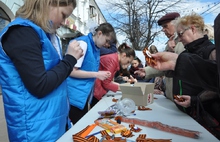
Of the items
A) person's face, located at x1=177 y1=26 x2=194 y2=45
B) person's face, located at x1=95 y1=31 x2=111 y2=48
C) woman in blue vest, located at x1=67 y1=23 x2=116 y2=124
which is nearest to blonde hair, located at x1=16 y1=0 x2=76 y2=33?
woman in blue vest, located at x1=67 y1=23 x2=116 y2=124

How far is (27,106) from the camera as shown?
0.93 metres

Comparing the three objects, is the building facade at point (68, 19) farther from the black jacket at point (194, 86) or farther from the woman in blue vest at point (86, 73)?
the black jacket at point (194, 86)

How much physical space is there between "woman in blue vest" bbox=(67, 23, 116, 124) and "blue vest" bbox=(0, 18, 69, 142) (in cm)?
72

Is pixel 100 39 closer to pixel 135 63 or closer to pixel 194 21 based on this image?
pixel 194 21

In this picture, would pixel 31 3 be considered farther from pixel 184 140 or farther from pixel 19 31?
pixel 184 140

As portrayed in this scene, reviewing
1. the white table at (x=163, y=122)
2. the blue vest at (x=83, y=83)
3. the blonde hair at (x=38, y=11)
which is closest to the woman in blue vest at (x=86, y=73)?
the blue vest at (x=83, y=83)

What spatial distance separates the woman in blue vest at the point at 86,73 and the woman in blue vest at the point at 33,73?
2.19ft

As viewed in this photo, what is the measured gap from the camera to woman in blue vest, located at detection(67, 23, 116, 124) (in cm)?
174

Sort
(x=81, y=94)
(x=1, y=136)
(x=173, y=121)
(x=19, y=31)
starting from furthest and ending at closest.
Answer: (x=1, y=136) → (x=81, y=94) → (x=173, y=121) → (x=19, y=31)

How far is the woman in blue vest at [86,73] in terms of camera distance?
174cm

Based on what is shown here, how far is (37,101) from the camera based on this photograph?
0.95 meters

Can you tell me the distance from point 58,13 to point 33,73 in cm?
36

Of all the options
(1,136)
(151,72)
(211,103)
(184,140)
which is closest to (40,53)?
(184,140)

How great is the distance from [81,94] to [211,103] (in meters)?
1.04
